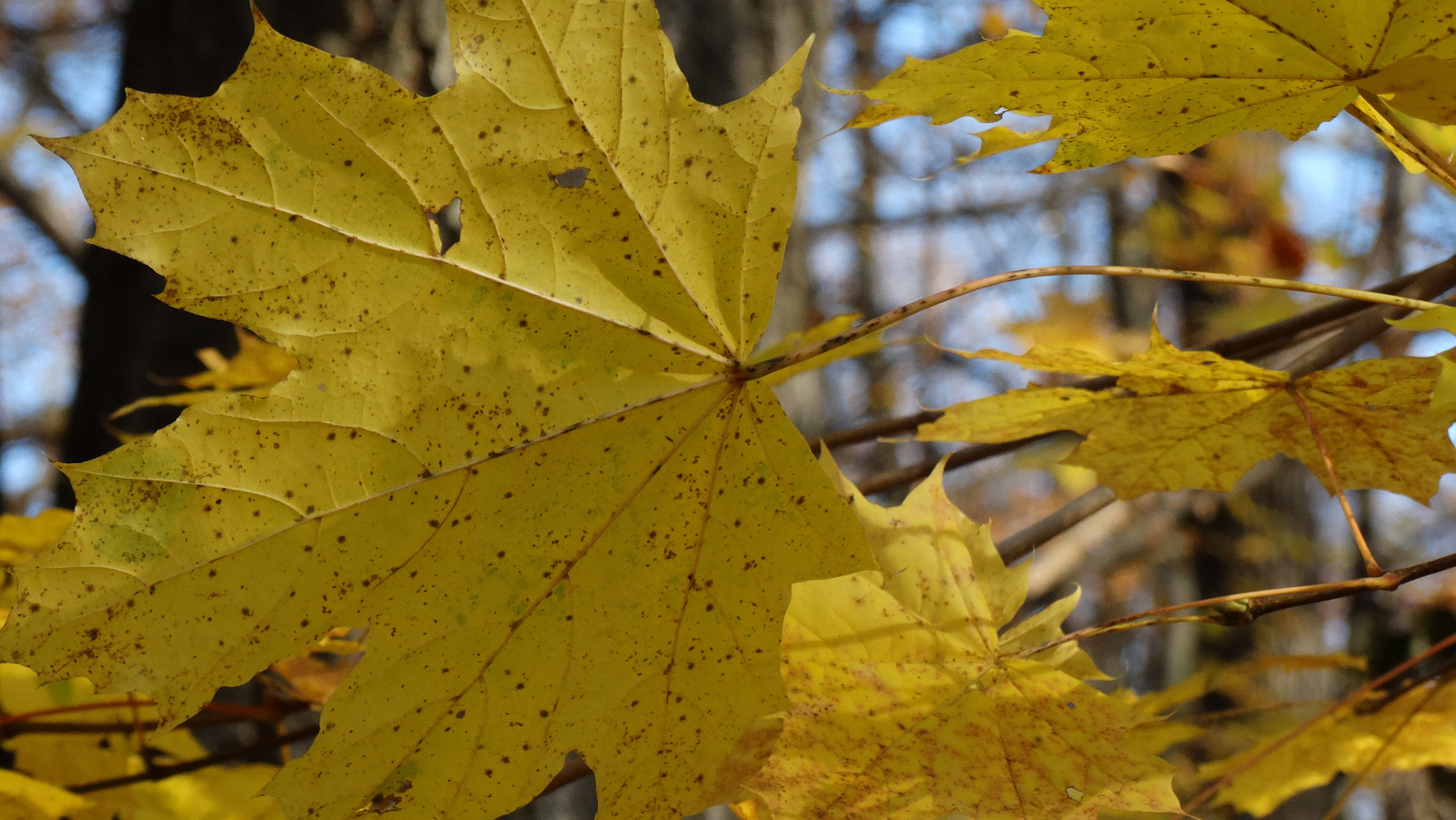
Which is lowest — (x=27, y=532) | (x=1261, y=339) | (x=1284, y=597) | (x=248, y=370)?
(x=1284, y=597)

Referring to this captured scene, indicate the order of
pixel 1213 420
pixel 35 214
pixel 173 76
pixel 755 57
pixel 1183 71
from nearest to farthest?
pixel 1183 71, pixel 1213 420, pixel 173 76, pixel 755 57, pixel 35 214

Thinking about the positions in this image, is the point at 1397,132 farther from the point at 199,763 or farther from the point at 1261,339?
the point at 199,763

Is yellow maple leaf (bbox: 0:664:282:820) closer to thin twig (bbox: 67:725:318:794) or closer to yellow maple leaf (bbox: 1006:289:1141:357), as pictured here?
thin twig (bbox: 67:725:318:794)

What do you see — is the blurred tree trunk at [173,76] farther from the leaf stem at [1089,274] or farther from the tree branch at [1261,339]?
the leaf stem at [1089,274]

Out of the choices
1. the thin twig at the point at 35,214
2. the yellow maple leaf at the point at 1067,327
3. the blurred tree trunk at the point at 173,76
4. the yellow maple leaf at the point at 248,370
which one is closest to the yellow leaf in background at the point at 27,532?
the yellow maple leaf at the point at 248,370

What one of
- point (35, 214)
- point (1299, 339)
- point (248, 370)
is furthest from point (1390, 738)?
point (35, 214)

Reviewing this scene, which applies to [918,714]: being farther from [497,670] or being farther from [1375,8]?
[1375,8]
